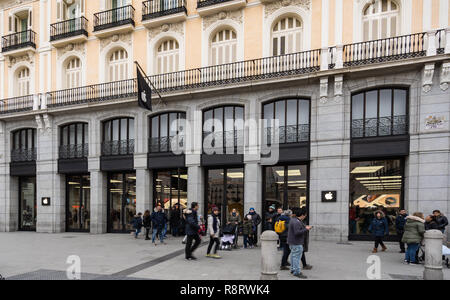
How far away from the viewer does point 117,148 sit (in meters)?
16.7

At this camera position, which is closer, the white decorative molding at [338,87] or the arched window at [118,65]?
the white decorative molding at [338,87]

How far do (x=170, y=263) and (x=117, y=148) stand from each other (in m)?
9.77

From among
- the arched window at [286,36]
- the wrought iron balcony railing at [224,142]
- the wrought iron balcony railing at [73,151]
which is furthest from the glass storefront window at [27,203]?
the arched window at [286,36]

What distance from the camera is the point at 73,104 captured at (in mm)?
16953

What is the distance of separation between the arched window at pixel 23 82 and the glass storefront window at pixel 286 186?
16908 millimetres

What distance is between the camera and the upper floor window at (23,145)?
18.8m

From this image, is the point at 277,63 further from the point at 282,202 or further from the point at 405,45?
the point at 282,202

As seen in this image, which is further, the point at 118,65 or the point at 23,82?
the point at 23,82

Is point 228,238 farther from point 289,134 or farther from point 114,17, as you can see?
point 114,17

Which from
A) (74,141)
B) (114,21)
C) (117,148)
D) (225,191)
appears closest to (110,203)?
(117,148)

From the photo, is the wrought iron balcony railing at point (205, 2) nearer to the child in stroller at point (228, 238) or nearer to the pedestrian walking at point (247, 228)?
the pedestrian walking at point (247, 228)

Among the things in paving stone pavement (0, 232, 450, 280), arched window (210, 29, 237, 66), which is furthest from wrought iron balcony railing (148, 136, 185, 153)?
paving stone pavement (0, 232, 450, 280)

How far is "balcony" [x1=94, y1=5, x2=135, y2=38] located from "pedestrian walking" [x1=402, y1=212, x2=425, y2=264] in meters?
15.9
